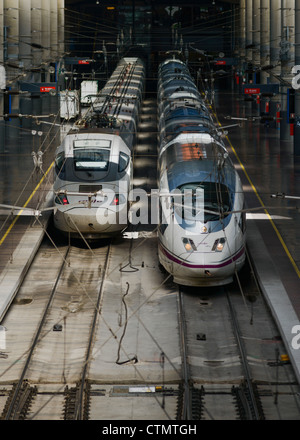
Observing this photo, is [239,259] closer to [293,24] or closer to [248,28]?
[293,24]

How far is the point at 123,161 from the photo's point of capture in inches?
1222

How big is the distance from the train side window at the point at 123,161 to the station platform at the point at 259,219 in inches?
104

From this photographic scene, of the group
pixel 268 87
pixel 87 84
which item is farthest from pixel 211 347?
pixel 87 84

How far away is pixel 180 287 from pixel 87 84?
50.2 m

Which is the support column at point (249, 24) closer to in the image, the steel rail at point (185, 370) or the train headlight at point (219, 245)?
the train headlight at point (219, 245)

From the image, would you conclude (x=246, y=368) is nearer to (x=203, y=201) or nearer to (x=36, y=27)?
(x=203, y=201)

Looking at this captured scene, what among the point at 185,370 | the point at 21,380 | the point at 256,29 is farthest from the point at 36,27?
the point at 185,370

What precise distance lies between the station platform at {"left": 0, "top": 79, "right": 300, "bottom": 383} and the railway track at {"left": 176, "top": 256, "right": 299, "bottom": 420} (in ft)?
1.84

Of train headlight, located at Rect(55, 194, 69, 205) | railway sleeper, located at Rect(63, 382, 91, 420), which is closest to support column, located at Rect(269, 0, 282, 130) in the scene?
train headlight, located at Rect(55, 194, 69, 205)

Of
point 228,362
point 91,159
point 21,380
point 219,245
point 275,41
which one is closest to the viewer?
point 21,380

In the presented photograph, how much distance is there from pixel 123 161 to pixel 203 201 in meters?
6.21

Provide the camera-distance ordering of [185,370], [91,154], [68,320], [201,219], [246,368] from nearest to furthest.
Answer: [185,370] < [246,368] < [68,320] < [201,219] < [91,154]

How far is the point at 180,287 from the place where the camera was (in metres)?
26.8

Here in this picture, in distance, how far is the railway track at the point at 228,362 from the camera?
61.8 ft
